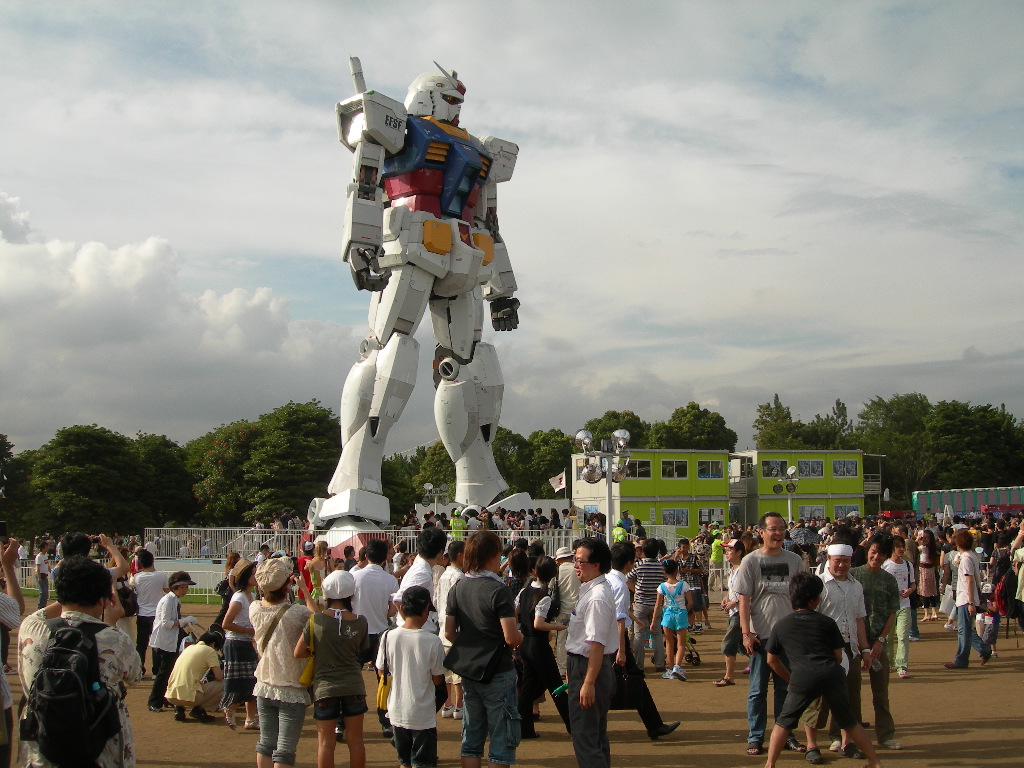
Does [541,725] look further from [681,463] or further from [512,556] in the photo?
[681,463]

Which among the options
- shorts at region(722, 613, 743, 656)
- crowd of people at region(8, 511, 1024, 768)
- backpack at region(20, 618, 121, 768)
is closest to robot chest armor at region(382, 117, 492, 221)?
crowd of people at region(8, 511, 1024, 768)

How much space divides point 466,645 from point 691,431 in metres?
58.4

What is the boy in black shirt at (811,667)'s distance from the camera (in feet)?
19.8

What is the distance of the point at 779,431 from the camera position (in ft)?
227

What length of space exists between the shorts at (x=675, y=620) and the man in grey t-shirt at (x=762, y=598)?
3.30 meters

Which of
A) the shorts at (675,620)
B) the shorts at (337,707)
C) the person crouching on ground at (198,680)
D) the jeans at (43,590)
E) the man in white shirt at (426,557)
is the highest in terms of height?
the man in white shirt at (426,557)

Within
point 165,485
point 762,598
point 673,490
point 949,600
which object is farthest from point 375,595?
point 165,485

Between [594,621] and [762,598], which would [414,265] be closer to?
[762,598]

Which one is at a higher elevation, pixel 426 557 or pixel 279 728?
pixel 426 557

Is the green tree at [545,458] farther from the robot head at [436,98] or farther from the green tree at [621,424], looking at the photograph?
the robot head at [436,98]

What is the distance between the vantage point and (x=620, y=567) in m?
7.83

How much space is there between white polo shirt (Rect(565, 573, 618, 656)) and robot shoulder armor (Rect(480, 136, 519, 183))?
1340 cm

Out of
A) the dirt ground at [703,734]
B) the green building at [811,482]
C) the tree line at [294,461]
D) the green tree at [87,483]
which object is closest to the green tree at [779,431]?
the tree line at [294,461]

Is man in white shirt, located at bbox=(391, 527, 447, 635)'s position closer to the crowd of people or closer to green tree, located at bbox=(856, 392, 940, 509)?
the crowd of people
